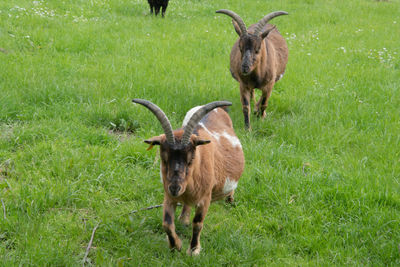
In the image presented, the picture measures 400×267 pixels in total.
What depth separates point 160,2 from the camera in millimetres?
12102

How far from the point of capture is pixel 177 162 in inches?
138

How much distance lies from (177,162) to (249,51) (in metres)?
3.27

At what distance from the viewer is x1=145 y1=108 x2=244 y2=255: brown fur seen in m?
3.51

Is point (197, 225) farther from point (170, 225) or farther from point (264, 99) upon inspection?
point (264, 99)

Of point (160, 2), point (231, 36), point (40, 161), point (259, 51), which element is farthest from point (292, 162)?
point (160, 2)

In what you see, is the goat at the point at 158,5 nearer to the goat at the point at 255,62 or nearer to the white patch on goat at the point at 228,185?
the goat at the point at 255,62

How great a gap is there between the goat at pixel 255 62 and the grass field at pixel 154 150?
A: 1.34 feet

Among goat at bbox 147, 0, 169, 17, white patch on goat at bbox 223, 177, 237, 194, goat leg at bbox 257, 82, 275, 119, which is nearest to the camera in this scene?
white patch on goat at bbox 223, 177, 237, 194

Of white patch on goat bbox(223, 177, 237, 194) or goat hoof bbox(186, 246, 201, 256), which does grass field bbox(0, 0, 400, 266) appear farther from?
white patch on goat bbox(223, 177, 237, 194)

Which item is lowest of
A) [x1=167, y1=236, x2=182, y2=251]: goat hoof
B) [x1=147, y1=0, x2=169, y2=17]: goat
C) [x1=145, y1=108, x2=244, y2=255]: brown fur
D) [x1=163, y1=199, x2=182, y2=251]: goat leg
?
[x1=167, y1=236, x2=182, y2=251]: goat hoof

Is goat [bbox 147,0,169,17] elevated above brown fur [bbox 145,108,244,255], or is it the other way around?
goat [bbox 147,0,169,17]

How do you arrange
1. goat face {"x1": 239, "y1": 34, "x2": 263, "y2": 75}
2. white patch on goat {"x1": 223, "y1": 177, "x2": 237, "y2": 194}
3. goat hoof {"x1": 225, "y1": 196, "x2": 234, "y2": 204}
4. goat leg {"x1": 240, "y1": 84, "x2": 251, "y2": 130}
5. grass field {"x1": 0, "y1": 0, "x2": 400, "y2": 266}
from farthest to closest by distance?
1. goat leg {"x1": 240, "y1": 84, "x2": 251, "y2": 130}
2. goat face {"x1": 239, "y1": 34, "x2": 263, "y2": 75}
3. goat hoof {"x1": 225, "y1": 196, "x2": 234, "y2": 204}
4. white patch on goat {"x1": 223, "y1": 177, "x2": 237, "y2": 194}
5. grass field {"x1": 0, "y1": 0, "x2": 400, "y2": 266}

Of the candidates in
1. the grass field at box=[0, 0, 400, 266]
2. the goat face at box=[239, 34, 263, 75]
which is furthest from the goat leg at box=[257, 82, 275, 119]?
the goat face at box=[239, 34, 263, 75]

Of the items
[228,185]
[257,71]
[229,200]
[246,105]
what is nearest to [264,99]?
[246,105]
